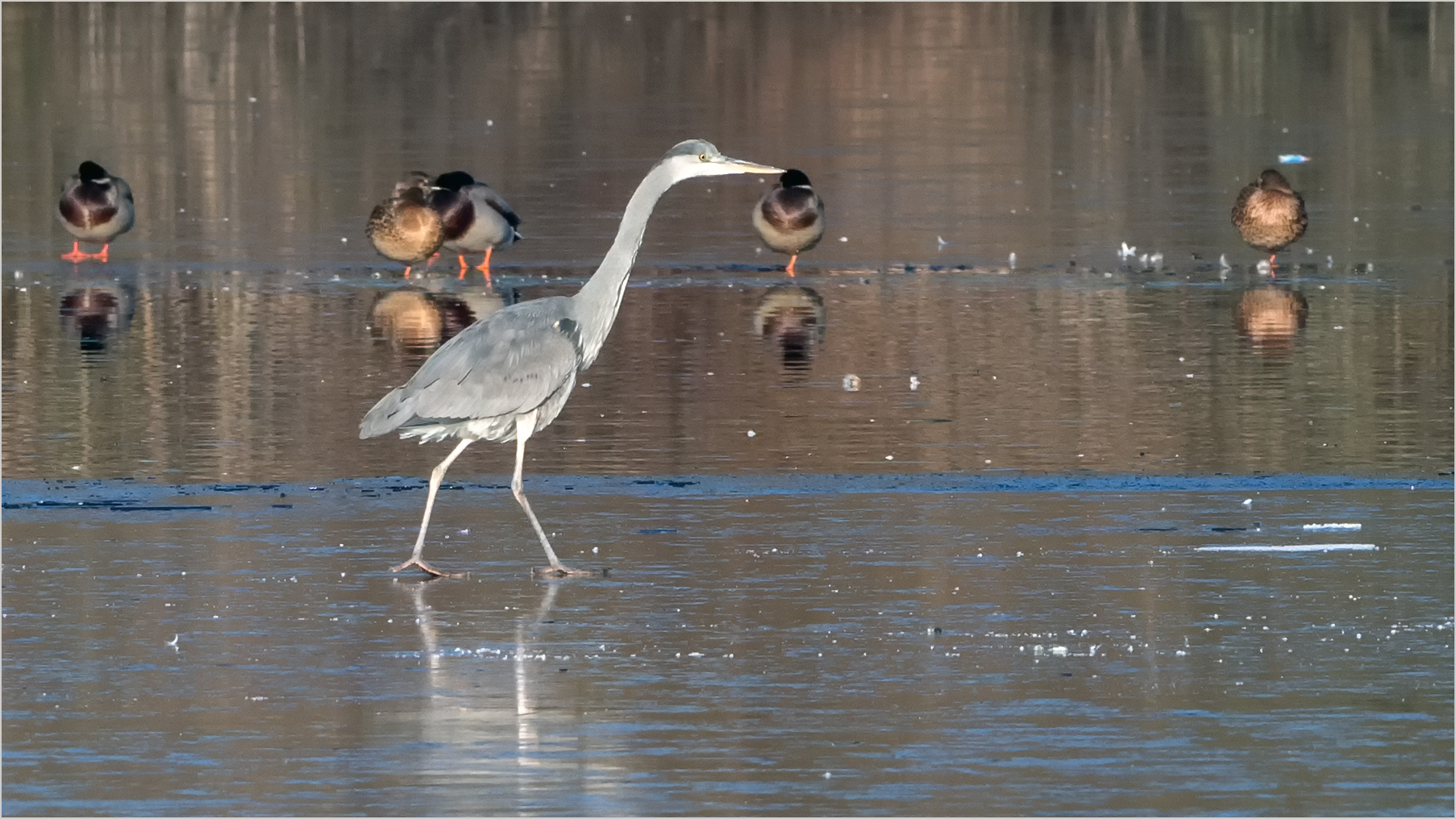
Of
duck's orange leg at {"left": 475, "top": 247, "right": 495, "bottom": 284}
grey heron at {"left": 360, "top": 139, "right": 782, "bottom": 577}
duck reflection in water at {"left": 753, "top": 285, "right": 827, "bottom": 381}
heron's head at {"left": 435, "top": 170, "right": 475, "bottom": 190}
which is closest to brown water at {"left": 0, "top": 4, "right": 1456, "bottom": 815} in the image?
duck reflection in water at {"left": 753, "top": 285, "right": 827, "bottom": 381}

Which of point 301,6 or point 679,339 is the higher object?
point 301,6

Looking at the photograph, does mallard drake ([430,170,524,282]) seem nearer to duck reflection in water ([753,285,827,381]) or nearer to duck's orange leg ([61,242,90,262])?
duck reflection in water ([753,285,827,381])

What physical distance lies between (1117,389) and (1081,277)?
4.81 m

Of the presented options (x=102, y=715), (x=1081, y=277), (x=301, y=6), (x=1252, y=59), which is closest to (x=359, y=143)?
(x=1081, y=277)

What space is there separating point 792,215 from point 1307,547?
998 centimetres

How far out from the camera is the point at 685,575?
1013 cm

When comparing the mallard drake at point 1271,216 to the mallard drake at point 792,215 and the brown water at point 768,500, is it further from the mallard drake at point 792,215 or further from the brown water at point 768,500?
the mallard drake at point 792,215

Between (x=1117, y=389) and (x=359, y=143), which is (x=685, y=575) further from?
(x=359, y=143)

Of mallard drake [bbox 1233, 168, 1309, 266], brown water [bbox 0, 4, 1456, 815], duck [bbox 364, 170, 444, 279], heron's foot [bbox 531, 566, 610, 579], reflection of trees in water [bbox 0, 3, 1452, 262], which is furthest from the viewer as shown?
reflection of trees in water [bbox 0, 3, 1452, 262]

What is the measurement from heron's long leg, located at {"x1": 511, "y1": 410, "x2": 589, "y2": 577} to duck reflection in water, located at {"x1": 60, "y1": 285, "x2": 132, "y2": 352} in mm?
6092

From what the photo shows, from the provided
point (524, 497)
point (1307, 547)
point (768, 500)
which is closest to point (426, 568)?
point (524, 497)

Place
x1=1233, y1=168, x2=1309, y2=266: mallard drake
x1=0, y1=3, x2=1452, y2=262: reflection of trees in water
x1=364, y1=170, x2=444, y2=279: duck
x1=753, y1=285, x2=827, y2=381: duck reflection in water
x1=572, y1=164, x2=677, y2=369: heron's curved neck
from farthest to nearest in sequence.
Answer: x1=0, y1=3, x2=1452, y2=262: reflection of trees in water
x1=364, y1=170, x2=444, y2=279: duck
x1=1233, y1=168, x2=1309, y2=266: mallard drake
x1=753, y1=285, x2=827, y2=381: duck reflection in water
x1=572, y1=164, x2=677, y2=369: heron's curved neck

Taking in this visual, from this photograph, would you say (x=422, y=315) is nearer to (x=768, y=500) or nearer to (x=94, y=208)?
(x=94, y=208)

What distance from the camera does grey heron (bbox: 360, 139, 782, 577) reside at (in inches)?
421
